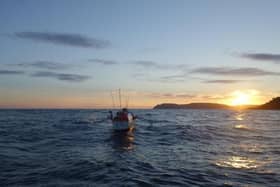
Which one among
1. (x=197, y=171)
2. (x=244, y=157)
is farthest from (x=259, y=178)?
(x=244, y=157)

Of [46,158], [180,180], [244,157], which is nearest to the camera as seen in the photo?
[180,180]

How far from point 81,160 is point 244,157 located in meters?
13.2

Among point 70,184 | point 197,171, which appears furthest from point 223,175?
point 70,184

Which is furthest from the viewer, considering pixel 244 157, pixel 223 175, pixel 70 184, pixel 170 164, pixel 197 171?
pixel 244 157

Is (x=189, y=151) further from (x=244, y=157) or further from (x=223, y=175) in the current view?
(x=223, y=175)

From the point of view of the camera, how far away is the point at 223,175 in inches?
745

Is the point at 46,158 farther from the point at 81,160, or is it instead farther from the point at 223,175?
the point at 223,175

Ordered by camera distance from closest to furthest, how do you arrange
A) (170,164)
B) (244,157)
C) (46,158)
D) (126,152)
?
1. (170,164)
2. (46,158)
3. (244,157)
4. (126,152)

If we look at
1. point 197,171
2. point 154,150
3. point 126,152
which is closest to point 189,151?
point 154,150

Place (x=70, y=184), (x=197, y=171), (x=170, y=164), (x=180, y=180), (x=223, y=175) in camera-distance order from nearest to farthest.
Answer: (x=70, y=184) → (x=180, y=180) → (x=223, y=175) → (x=197, y=171) → (x=170, y=164)

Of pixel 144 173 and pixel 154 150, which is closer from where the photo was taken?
pixel 144 173

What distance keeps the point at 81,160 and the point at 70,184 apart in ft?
24.1

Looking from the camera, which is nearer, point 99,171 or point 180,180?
point 180,180

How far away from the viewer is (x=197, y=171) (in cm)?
2014
